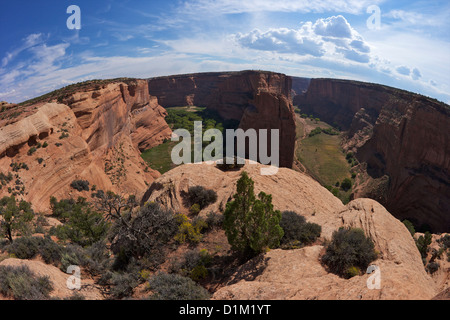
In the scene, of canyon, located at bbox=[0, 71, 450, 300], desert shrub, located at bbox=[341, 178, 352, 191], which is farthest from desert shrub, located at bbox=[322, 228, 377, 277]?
desert shrub, located at bbox=[341, 178, 352, 191]

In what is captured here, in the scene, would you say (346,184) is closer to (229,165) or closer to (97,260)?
(229,165)

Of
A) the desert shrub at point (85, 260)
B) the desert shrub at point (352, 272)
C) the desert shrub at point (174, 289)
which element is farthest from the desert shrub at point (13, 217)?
the desert shrub at point (352, 272)

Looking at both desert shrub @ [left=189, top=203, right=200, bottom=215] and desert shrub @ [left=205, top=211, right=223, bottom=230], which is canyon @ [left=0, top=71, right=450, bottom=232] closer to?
desert shrub @ [left=189, top=203, right=200, bottom=215]

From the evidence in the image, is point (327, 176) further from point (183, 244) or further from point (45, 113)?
point (45, 113)

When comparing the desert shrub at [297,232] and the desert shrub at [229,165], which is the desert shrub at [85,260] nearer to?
the desert shrub at [297,232]

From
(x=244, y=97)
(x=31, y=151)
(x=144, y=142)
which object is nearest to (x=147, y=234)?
(x=31, y=151)
